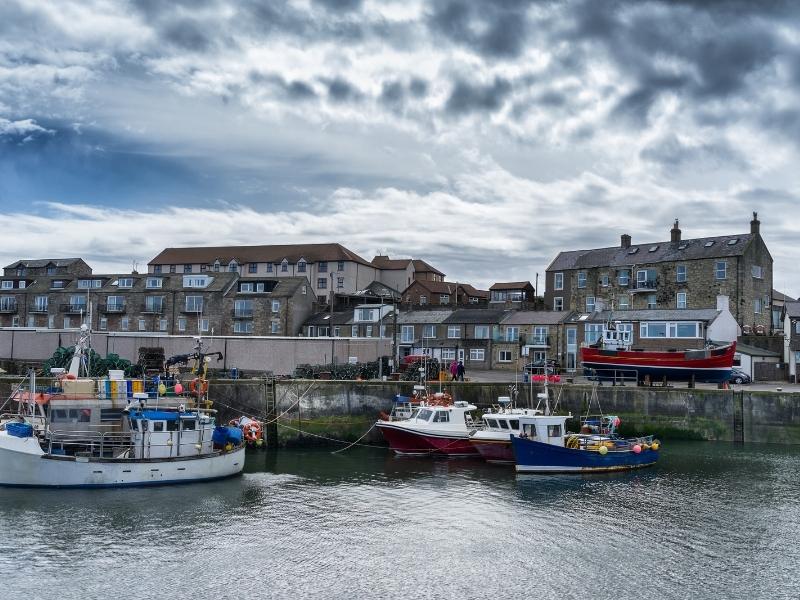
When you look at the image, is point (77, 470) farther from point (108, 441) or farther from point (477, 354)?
point (477, 354)

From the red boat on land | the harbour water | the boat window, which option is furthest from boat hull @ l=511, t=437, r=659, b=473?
the red boat on land

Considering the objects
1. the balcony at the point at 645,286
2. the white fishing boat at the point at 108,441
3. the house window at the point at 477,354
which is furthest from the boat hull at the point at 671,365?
the white fishing boat at the point at 108,441

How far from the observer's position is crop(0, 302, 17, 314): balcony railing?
7734 centimetres

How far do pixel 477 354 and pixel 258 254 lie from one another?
37894mm

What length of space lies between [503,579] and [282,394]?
2289 centimetres

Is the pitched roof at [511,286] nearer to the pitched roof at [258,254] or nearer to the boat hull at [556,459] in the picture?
the pitched roof at [258,254]

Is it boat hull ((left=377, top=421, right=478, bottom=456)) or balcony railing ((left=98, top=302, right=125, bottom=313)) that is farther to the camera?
balcony railing ((left=98, top=302, right=125, bottom=313))

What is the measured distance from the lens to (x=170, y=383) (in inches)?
1489

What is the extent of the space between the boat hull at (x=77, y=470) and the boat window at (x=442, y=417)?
→ 12724 mm

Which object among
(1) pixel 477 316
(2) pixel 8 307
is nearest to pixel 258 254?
(2) pixel 8 307

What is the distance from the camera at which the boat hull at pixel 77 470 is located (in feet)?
93.5

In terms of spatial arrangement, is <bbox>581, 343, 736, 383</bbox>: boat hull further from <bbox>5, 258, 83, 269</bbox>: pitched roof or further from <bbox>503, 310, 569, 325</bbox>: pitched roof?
<bbox>5, 258, 83, 269</bbox>: pitched roof

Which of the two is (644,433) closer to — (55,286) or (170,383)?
(170,383)

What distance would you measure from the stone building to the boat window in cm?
2993
